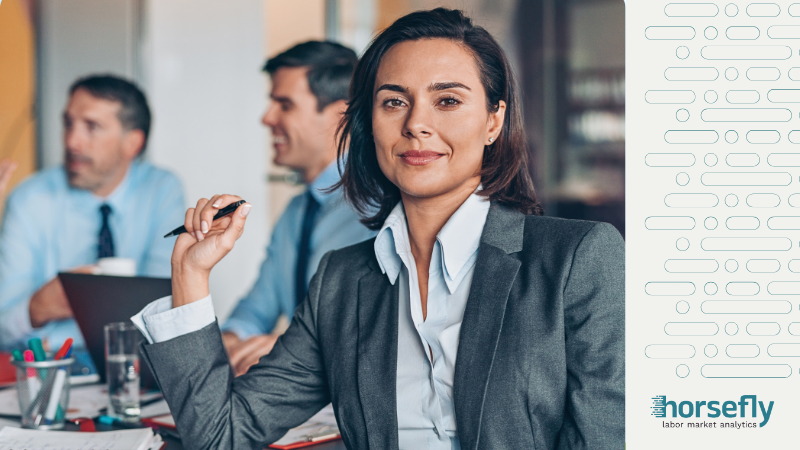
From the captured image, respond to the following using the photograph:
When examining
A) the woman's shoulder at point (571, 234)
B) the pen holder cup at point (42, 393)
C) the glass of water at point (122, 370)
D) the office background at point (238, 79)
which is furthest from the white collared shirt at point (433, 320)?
the office background at point (238, 79)

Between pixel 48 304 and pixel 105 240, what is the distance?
558 millimetres

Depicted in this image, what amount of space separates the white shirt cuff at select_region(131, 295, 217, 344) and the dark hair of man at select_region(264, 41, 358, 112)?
1.63m

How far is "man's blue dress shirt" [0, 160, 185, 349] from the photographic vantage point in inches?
118

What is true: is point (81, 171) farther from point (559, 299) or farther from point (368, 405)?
point (559, 299)

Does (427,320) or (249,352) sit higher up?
(427,320)

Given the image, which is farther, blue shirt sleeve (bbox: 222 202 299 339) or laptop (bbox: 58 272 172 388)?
blue shirt sleeve (bbox: 222 202 299 339)

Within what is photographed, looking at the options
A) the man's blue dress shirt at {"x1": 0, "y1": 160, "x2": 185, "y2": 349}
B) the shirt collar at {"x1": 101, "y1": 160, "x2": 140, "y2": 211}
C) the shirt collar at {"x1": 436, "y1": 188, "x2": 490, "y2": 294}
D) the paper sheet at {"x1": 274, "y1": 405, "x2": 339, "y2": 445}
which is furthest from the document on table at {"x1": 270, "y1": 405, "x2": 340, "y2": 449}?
the shirt collar at {"x1": 101, "y1": 160, "x2": 140, "y2": 211}

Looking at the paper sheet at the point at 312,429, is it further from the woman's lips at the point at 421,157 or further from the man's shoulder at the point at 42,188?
the man's shoulder at the point at 42,188

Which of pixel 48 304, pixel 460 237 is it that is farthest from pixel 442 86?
pixel 48 304

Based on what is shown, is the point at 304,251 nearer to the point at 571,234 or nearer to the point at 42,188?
the point at 42,188

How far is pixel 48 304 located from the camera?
99.1 inches

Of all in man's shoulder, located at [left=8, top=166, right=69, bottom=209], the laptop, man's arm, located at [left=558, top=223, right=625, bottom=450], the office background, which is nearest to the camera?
man's arm, located at [left=558, top=223, right=625, bottom=450]
